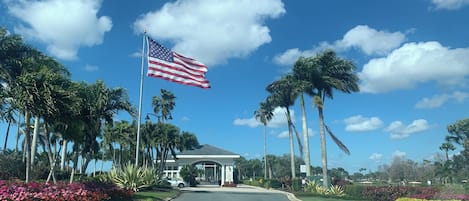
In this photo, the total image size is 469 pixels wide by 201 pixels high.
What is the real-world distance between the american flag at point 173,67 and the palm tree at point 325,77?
12.7 m

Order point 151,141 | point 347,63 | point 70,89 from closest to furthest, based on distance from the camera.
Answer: point 70,89, point 347,63, point 151,141

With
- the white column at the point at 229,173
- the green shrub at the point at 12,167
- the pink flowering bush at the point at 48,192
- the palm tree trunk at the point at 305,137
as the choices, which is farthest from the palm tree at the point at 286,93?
the pink flowering bush at the point at 48,192

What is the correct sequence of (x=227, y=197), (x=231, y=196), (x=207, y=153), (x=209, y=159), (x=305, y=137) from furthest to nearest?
(x=207, y=153), (x=209, y=159), (x=305, y=137), (x=231, y=196), (x=227, y=197)

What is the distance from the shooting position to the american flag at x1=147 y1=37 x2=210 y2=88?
26.4 m

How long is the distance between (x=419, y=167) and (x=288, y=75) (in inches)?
1619

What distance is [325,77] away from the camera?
36.6m

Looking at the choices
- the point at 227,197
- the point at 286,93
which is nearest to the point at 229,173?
the point at 286,93

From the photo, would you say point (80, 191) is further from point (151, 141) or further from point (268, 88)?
point (151, 141)

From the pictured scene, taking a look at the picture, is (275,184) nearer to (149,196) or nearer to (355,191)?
(355,191)

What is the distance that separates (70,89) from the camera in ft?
64.8

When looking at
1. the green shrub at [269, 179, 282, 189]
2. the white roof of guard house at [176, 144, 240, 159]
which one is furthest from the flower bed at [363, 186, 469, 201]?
the white roof of guard house at [176, 144, 240, 159]

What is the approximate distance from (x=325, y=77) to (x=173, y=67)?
14.7 metres

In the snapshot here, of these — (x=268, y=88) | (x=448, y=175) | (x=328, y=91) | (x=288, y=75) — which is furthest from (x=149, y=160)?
(x=448, y=175)

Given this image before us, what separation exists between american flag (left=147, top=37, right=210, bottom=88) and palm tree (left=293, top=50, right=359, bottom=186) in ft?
41.6
